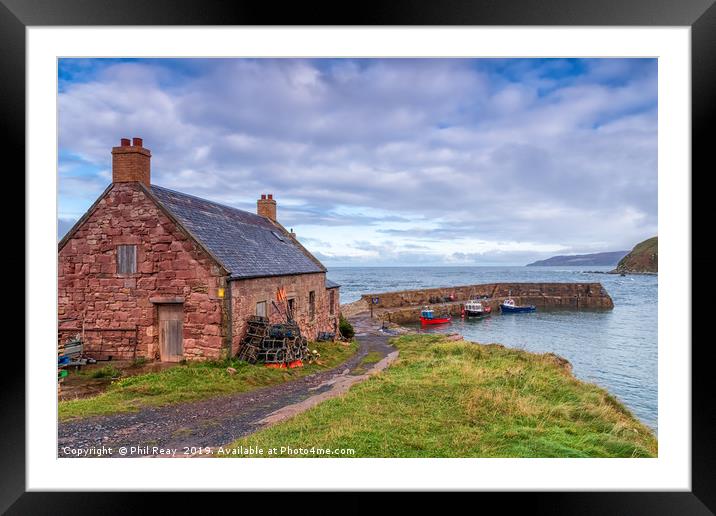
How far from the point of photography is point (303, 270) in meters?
13.3

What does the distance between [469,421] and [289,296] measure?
8.04 metres

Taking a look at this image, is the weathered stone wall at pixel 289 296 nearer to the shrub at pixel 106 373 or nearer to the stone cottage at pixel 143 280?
the stone cottage at pixel 143 280

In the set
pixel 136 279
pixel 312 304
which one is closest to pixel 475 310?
pixel 312 304

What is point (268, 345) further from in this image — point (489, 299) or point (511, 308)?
point (489, 299)

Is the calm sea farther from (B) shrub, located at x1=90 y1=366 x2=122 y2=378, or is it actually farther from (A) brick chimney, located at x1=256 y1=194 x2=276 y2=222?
(A) brick chimney, located at x1=256 y1=194 x2=276 y2=222

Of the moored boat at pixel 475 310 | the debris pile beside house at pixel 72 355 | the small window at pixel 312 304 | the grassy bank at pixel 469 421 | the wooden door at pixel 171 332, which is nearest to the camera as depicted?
the grassy bank at pixel 469 421

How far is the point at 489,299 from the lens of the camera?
4169cm

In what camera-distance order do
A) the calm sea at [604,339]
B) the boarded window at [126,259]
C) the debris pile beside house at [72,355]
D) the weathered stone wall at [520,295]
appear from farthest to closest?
1. the weathered stone wall at [520,295]
2. the calm sea at [604,339]
3. the boarded window at [126,259]
4. the debris pile beside house at [72,355]

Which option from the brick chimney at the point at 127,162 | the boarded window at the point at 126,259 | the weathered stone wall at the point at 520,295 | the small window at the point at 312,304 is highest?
the brick chimney at the point at 127,162

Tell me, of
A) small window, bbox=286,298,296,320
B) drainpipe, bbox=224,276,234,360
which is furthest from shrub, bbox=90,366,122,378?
small window, bbox=286,298,296,320

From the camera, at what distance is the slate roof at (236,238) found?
938cm
